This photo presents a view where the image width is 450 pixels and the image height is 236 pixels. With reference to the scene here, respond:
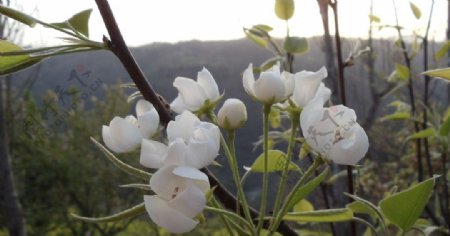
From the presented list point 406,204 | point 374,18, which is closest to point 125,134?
point 406,204

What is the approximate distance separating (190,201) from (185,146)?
0.11 ft

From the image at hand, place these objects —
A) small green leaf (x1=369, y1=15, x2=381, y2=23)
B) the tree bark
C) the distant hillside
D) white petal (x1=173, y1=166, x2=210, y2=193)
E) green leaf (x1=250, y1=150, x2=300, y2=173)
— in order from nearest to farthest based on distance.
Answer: white petal (x1=173, y1=166, x2=210, y2=193) → green leaf (x1=250, y1=150, x2=300, y2=173) → small green leaf (x1=369, y1=15, x2=381, y2=23) → the tree bark → the distant hillside

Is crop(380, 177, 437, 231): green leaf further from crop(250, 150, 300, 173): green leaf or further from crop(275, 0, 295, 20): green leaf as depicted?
crop(275, 0, 295, 20): green leaf

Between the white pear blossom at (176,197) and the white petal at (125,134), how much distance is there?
3.1 inches

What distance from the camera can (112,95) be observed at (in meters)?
5.41

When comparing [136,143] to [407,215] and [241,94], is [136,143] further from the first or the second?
[241,94]

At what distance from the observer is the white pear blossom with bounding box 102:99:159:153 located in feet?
1.40

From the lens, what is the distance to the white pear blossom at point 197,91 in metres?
0.47

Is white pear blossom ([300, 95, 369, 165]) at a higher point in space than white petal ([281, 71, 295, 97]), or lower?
lower

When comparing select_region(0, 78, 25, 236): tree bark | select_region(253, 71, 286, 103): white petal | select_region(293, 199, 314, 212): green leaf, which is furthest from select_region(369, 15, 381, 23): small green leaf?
select_region(0, 78, 25, 236): tree bark

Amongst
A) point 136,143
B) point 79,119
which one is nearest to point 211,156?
point 136,143

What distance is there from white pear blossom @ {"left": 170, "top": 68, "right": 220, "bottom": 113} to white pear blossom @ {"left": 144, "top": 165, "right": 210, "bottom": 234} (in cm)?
12

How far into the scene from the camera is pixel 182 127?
0.39 meters

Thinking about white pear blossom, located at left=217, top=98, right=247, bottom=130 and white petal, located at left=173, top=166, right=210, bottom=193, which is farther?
white pear blossom, located at left=217, top=98, right=247, bottom=130
